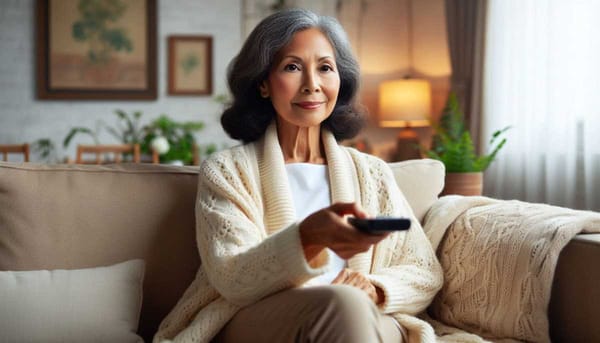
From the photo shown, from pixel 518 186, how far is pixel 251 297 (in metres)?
3.30

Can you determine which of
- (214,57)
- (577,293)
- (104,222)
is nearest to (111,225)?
(104,222)

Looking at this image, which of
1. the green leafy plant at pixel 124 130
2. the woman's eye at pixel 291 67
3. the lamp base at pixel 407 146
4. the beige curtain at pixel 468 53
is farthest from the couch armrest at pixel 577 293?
the green leafy plant at pixel 124 130

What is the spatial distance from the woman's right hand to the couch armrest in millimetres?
556

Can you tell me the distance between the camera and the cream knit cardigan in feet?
4.34

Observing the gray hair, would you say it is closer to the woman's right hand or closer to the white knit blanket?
the white knit blanket

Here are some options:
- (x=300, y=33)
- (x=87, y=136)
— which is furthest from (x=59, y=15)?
(x=300, y=33)

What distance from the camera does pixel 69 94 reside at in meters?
5.36

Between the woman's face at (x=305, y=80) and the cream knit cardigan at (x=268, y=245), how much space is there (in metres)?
0.11

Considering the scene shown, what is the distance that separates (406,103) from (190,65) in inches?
71.0

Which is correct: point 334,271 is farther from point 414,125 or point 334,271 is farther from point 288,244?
point 414,125

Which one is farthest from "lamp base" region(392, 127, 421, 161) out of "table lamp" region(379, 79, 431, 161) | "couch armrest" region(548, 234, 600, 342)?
"couch armrest" region(548, 234, 600, 342)

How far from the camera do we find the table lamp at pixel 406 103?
4992 mm

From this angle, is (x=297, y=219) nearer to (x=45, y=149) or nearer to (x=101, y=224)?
(x=101, y=224)

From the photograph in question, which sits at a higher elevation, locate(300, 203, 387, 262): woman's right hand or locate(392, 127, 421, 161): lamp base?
locate(392, 127, 421, 161): lamp base
